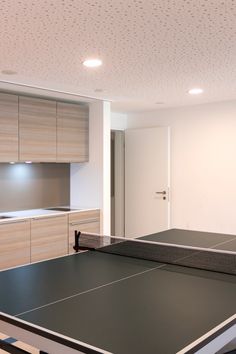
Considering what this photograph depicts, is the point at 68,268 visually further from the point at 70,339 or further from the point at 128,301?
the point at 70,339

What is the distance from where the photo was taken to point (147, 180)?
253 inches

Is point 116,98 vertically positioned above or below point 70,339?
above

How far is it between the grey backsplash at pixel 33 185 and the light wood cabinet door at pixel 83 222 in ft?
2.13

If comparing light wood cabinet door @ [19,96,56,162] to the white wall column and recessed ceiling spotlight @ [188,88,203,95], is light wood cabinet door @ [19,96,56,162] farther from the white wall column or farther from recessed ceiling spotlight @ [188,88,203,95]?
recessed ceiling spotlight @ [188,88,203,95]

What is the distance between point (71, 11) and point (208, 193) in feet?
13.3

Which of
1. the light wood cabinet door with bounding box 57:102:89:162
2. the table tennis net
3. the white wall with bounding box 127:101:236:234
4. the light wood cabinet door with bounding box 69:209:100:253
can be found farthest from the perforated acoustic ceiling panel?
the light wood cabinet door with bounding box 69:209:100:253

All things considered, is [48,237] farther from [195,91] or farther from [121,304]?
[121,304]

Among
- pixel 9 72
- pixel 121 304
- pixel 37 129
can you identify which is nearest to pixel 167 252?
pixel 121 304

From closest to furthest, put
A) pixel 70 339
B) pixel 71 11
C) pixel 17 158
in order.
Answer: pixel 70 339 → pixel 71 11 → pixel 17 158

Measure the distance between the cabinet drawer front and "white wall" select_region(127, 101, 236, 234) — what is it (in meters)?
1.51

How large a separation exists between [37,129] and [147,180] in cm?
235

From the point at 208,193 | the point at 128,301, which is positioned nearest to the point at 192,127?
the point at 208,193

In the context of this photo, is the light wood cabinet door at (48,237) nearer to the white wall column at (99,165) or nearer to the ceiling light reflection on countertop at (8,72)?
the white wall column at (99,165)

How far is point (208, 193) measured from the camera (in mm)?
5797
